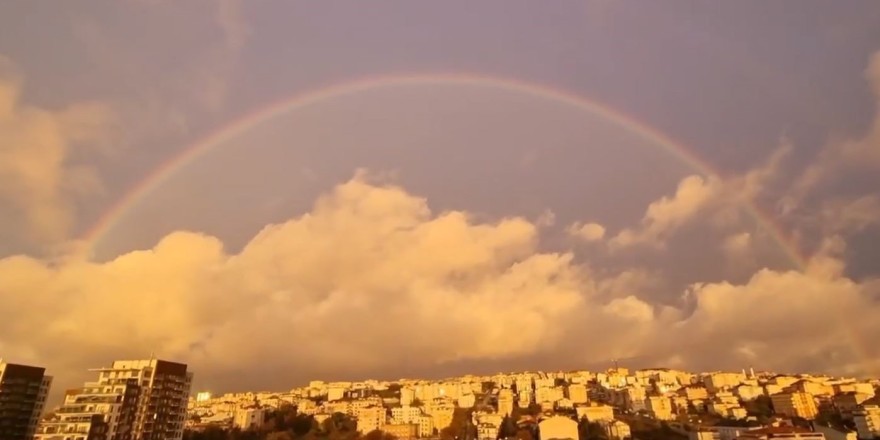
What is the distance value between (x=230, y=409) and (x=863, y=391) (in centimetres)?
8526

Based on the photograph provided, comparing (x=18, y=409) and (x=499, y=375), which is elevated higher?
(x=499, y=375)

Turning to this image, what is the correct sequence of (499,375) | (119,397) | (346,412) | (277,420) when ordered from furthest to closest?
(499,375), (346,412), (277,420), (119,397)

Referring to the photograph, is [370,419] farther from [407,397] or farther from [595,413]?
[595,413]

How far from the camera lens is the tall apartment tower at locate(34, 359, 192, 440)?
39875 mm

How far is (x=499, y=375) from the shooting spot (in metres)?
126

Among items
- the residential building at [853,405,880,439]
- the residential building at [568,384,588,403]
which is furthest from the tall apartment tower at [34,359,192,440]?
the residential building at [568,384,588,403]

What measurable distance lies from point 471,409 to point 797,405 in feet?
144

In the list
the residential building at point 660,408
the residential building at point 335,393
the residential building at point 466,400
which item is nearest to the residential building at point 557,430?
the residential building at point 660,408

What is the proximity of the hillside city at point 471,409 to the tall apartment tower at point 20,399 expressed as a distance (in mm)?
73

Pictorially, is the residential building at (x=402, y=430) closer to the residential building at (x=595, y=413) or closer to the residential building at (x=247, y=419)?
the residential building at (x=247, y=419)

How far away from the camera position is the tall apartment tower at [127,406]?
131 feet

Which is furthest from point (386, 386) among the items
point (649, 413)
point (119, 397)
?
point (119, 397)

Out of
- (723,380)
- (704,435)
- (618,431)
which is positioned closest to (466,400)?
(618,431)

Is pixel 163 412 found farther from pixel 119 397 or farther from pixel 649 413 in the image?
Result: pixel 649 413
